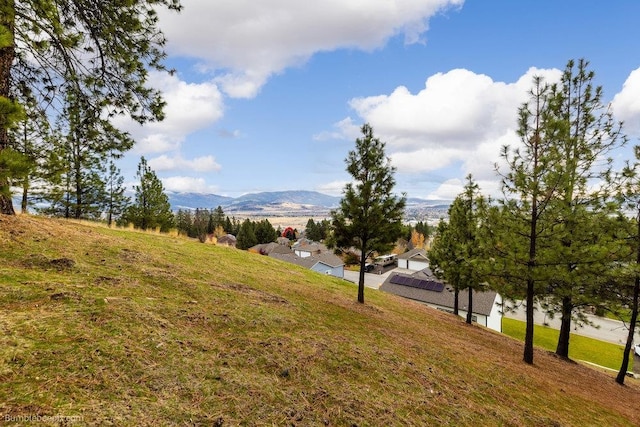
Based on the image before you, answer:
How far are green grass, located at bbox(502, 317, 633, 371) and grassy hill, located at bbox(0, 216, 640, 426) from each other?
882 inches

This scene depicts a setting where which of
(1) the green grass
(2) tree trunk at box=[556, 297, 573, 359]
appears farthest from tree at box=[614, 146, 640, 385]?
(1) the green grass

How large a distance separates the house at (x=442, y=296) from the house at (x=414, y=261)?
76.0 feet

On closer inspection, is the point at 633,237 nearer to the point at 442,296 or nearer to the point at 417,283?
the point at 442,296

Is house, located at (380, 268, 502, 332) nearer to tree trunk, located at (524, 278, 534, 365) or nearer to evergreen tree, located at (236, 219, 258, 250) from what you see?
tree trunk, located at (524, 278, 534, 365)

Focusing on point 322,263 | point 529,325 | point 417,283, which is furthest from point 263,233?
point 529,325

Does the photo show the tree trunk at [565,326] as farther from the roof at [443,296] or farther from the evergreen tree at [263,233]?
the evergreen tree at [263,233]

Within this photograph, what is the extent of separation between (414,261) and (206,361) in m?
66.7

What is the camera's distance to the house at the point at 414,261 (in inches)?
2572

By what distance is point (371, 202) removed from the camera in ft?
42.1

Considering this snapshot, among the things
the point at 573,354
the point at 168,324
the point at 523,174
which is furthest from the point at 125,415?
the point at 573,354

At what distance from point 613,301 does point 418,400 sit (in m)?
11.1

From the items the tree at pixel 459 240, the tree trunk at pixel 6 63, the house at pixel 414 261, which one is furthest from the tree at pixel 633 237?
the house at pixel 414 261

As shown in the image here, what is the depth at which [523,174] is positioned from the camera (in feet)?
32.1

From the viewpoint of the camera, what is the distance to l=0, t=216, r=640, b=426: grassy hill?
345 centimetres
